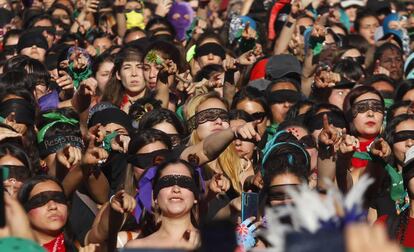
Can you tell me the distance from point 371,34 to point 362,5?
1912 millimetres

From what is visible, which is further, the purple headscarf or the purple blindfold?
the purple headscarf

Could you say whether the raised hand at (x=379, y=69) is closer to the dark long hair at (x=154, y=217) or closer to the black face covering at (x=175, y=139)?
the black face covering at (x=175, y=139)

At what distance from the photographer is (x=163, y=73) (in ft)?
31.2

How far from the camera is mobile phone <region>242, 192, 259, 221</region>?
696 centimetres

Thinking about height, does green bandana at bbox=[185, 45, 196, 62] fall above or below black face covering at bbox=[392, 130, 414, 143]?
above

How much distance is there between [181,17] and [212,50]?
10.3 feet

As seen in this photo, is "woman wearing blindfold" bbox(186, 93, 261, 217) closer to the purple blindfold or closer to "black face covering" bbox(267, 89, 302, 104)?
the purple blindfold

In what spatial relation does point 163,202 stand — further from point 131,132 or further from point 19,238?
point 19,238

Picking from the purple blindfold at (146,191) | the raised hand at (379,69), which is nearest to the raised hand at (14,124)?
the purple blindfold at (146,191)

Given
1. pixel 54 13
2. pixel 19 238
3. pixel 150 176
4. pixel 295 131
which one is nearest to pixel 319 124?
pixel 295 131

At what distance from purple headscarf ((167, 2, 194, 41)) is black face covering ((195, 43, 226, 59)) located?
2745mm

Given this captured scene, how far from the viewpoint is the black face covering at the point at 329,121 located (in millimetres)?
8586

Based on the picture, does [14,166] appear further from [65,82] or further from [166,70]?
[166,70]

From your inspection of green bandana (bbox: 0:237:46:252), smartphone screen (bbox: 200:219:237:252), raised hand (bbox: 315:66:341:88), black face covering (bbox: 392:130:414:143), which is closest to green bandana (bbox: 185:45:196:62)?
raised hand (bbox: 315:66:341:88)
